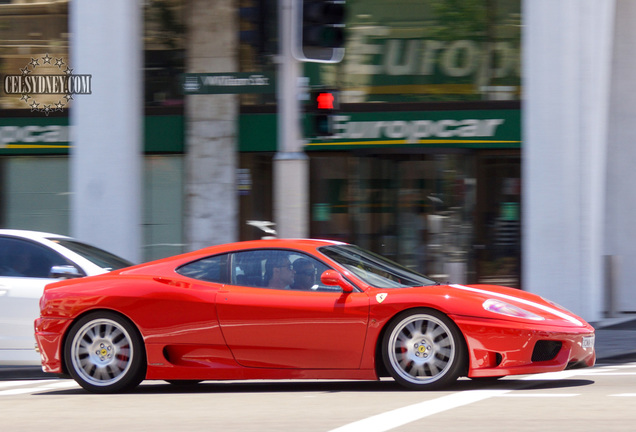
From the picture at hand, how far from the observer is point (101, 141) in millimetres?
14727

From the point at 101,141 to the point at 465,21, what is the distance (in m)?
6.03

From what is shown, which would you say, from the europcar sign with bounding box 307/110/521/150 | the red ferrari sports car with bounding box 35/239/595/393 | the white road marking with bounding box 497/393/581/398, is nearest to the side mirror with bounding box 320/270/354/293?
the red ferrari sports car with bounding box 35/239/595/393

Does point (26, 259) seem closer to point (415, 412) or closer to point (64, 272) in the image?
point (64, 272)

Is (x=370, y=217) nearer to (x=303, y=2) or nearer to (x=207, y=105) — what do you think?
(x=207, y=105)

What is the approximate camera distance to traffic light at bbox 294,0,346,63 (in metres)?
9.83

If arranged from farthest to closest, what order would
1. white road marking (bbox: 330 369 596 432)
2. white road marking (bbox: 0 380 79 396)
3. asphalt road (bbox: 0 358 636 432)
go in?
white road marking (bbox: 0 380 79 396) < asphalt road (bbox: 0 358 636 432) < white road marking (bbox: 330 369 596 432)

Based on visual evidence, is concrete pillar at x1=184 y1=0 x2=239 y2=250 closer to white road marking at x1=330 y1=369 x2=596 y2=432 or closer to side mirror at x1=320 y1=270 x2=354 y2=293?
side mirror at x1=320 y1=270 x2=354 y2=293

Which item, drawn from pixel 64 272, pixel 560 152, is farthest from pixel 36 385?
pixel 560 152

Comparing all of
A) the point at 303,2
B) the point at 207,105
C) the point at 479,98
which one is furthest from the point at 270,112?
the point at 303,2

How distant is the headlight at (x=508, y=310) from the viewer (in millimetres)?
7165

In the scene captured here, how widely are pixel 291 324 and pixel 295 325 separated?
3 cm

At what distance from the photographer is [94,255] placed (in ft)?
32.6

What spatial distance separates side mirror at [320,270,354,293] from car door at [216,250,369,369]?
5 centimetres

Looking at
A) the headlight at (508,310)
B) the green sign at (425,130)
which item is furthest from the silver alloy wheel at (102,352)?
the green sign at (425,130)
